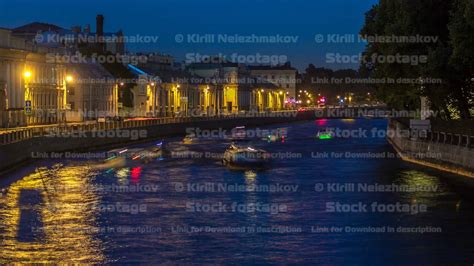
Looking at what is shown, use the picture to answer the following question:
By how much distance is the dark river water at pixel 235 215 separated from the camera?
30156mm

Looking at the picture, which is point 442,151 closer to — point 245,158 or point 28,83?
point 245,158

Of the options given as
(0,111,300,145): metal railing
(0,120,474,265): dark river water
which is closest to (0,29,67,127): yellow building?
(0,111,300,145): metal railing

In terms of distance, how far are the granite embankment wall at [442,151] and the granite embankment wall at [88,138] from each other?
28444 mm

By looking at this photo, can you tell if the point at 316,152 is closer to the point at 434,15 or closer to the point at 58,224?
the point at 434,15

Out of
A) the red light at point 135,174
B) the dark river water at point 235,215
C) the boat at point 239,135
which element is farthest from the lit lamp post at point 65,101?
the dark river water at point 235,215

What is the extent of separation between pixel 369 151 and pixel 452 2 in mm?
28031

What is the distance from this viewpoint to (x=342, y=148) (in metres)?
91.4

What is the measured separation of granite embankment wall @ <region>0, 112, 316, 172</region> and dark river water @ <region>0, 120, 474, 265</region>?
Result: 2002 mm

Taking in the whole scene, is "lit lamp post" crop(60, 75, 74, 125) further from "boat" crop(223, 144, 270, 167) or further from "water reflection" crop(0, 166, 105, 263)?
"water reflection" crop(0, 166, 105, 263)

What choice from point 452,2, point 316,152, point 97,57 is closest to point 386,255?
point 452,2

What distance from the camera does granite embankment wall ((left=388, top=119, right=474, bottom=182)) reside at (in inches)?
2114

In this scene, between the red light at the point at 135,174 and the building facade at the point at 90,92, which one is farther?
the building facade at the point at 90,92

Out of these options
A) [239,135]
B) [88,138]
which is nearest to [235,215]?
[88,138]

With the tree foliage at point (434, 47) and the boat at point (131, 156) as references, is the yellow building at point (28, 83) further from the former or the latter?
the tree foliage at point (434, 47)
